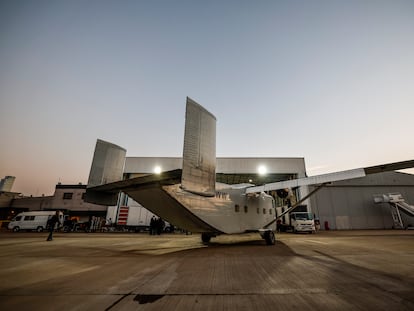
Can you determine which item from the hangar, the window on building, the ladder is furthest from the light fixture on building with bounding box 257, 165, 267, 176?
the window on building

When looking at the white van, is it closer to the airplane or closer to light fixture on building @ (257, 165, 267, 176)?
the airplane

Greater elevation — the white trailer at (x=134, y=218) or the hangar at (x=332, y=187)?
the hangar at (x=332, y=187)

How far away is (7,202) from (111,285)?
181 ft

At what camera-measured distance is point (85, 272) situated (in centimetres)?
447

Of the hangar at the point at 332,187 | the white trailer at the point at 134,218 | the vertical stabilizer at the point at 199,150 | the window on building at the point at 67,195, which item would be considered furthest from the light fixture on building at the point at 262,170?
the window on building at the point at 67,195

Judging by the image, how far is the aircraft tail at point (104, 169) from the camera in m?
7.95

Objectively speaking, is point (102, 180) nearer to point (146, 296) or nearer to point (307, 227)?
point (146, 296)

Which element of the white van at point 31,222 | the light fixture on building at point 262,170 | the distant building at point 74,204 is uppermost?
the light fixture on building at point 262,170

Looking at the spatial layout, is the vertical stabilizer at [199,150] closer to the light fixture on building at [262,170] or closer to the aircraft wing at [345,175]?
the aircraft wing at [345,175]

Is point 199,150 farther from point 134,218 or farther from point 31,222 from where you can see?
point 31,222

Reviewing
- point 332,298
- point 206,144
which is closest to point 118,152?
point 206,144

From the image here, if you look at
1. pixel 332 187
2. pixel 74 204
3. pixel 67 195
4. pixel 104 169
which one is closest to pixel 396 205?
pixel 332 187

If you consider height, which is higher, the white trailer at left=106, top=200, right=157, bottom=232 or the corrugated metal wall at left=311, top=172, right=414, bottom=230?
the corrugated metal wall at left=311, top=172, right=414, bottom=230

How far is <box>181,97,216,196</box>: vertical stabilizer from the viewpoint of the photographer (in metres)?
6.08
